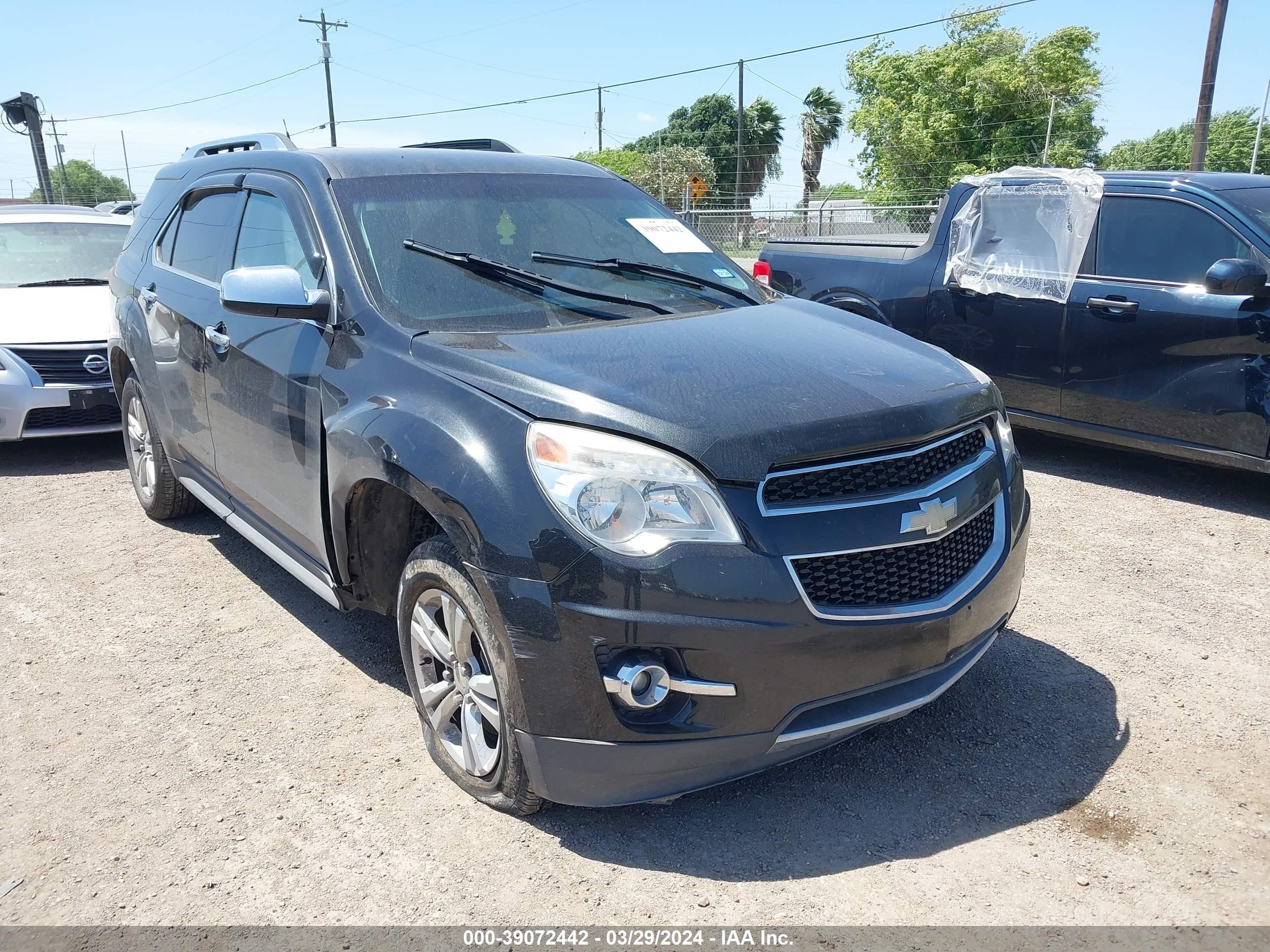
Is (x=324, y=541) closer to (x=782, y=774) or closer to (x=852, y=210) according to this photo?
(x=782, y=774)

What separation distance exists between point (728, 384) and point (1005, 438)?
3.46 feet

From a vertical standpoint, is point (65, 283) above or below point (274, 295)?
below

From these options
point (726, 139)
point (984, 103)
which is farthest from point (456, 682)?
point (726, 139)

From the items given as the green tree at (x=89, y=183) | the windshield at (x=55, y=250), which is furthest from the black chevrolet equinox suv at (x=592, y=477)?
the green tree at (x=89, y=183)

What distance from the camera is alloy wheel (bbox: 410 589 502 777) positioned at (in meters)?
2.83

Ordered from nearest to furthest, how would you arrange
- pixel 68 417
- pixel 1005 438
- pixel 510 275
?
pixel 1005 438
pixel 510 275
pixel 68 417

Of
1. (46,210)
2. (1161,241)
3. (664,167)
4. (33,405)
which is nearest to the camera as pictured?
(1161,241)

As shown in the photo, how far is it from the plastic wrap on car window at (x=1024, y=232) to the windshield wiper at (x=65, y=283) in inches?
257

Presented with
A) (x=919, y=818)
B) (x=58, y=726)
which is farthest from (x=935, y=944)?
(x=58, y=726)

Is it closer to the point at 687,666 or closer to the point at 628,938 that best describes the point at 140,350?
the point at 687,666

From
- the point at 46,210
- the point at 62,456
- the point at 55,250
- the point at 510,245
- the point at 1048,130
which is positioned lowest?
the point at 62,456

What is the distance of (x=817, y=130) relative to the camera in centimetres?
6425

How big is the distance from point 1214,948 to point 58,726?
3566 mm

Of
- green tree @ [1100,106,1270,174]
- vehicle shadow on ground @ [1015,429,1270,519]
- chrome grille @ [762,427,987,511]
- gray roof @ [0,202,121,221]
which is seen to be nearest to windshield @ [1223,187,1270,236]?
vehicle shadow on ground @ [1015,429,1270,519]
